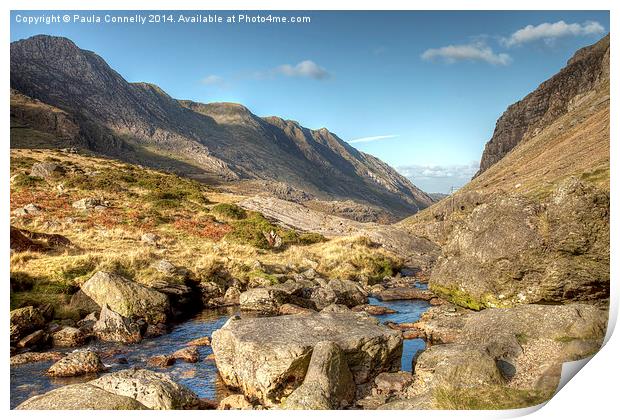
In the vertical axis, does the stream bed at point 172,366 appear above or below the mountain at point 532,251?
below

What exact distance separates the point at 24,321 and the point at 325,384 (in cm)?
1152

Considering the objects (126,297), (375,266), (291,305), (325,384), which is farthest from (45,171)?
(325,384)

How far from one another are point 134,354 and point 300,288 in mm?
9740

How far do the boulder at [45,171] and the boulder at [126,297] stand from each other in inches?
1239

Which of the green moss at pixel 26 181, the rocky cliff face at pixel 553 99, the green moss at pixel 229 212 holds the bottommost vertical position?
the green moss at pixel 229 212

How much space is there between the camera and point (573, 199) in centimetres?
1524

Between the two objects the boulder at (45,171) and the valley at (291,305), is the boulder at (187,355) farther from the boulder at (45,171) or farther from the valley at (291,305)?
the boulder at (45,171)

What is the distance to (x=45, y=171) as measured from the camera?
46.7 metres

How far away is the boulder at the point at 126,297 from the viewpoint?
18558mm

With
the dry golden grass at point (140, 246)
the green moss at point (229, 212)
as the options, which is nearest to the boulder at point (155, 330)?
the dry golden grass at point (140, 246)

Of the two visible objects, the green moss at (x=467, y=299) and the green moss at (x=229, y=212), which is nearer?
the green moss at (x=467, y=299)

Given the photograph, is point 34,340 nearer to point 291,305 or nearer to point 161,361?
point 161,361

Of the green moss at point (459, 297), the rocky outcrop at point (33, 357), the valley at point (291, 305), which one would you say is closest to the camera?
the valley at point (291, 305)
